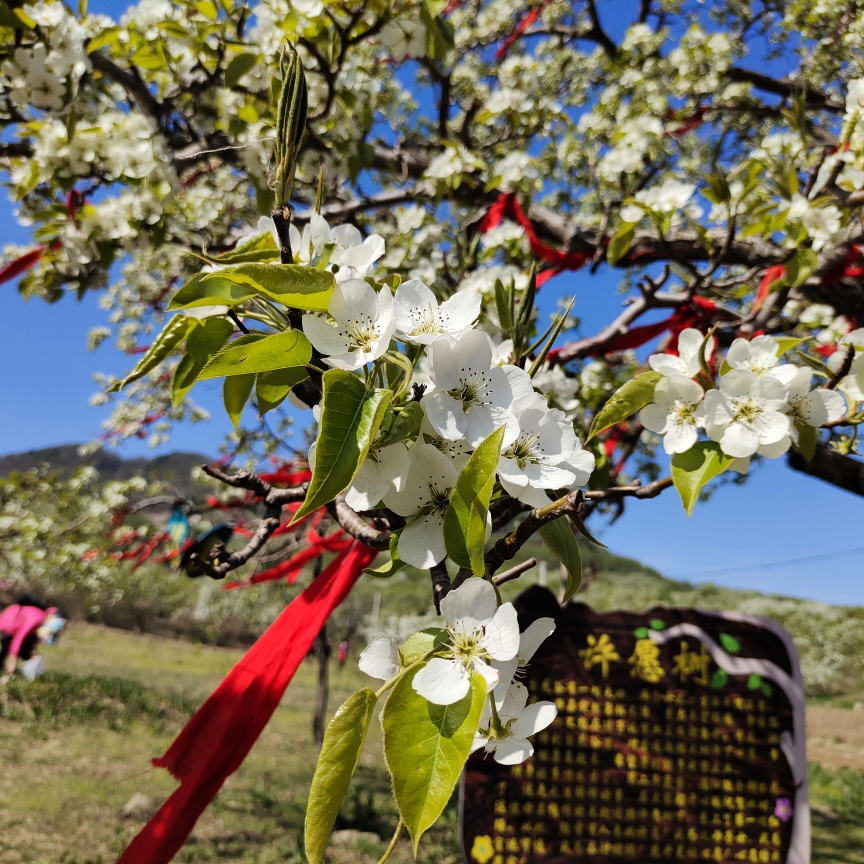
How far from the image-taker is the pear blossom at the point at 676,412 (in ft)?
2.43

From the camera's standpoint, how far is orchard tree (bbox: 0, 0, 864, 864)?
0.40m

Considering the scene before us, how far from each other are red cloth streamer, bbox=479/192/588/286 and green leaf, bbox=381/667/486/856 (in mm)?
1770

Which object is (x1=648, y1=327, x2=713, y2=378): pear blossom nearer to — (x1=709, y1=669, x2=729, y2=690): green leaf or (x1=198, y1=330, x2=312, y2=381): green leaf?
(x1=198, y1=330, x2=312, y2=381): green leaf

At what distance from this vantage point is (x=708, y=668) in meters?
2.11

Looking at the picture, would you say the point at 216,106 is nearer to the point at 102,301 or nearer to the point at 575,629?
the point at 575,629

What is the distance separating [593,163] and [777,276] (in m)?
1.42

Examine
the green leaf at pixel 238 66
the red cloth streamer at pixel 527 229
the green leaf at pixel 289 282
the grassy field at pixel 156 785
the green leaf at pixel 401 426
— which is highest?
the red cloth streamer at pixel 527 229

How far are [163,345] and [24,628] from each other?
581 cm

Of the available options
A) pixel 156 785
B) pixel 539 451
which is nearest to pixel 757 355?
pixel 539 451

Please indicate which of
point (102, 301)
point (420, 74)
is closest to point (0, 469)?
point (102, 301)

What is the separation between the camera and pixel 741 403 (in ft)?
2.34

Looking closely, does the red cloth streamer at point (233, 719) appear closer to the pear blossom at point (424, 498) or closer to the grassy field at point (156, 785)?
the pear blossom at point (424, 498)

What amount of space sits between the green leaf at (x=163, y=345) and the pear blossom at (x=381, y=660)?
0.36 metres

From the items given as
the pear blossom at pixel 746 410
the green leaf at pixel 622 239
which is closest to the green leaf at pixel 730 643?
the green leaf at pixel 622 239
